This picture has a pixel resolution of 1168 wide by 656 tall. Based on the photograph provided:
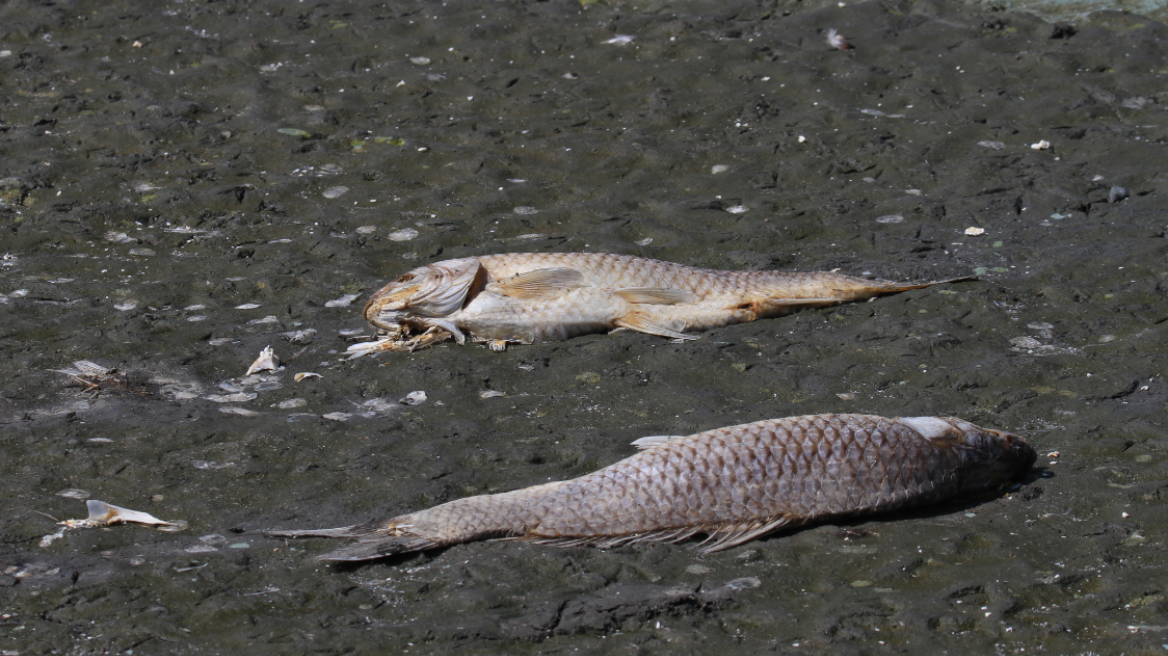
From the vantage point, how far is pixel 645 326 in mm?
6168

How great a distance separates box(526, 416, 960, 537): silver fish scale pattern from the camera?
424 cm

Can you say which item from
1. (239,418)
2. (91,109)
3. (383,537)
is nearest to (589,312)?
(239,418)

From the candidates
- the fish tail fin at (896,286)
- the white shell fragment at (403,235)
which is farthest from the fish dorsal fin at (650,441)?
the white shell fragment at (403,235)

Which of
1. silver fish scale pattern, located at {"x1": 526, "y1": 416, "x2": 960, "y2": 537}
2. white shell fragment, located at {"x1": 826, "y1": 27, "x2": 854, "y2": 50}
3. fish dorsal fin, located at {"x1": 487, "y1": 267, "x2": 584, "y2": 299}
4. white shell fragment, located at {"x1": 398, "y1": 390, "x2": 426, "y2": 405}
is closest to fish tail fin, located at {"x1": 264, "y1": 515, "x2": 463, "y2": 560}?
silver fish scale pattern, located at {"x1": 526, "y1": 416, "x2": 960, "y2": 537}

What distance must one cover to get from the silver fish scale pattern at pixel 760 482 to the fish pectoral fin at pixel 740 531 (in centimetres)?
2

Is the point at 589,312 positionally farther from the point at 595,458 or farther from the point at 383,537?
the point at 383,537

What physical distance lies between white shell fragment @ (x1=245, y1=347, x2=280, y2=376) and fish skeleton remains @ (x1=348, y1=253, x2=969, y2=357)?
411 mm

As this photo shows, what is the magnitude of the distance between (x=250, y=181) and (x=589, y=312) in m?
3.38

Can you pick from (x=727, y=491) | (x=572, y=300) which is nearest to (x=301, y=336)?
(x=572, y=300)

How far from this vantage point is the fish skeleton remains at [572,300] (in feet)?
20.3

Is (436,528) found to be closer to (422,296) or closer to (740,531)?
(740,531)

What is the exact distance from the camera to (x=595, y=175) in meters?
8.29

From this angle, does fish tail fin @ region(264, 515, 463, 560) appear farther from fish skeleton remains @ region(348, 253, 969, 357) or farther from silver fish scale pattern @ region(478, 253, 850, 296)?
silver fish scale pattern @ region(478, 253, 850, 296)

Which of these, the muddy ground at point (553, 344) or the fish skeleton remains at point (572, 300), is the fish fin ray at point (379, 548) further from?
the fish skeleton remains at point (572, 300)
